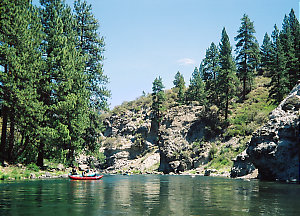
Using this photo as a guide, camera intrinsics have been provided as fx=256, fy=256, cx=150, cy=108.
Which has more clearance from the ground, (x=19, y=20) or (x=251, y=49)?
(x=251, y=49)

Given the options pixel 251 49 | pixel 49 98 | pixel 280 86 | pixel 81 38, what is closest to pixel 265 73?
pixel 251 49

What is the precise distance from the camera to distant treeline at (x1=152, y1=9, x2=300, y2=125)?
5200cm

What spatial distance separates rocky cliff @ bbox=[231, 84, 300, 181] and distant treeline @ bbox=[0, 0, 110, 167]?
20295 mm

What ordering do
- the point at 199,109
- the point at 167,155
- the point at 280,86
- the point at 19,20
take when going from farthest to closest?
the point at 199,109
the point at 167,155
the point at 280,86
the point at 19,20

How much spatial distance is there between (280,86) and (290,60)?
22.3ft

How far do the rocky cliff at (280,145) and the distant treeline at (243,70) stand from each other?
22766mm

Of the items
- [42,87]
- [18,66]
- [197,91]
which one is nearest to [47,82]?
[42,87]

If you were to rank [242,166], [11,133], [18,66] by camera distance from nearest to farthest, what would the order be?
[18,66]
[11,133]
[242,166]

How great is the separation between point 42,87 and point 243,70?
5170 cm

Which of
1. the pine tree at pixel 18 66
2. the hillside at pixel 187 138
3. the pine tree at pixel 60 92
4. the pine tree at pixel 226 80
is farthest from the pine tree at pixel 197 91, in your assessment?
the pine tree at pixel 18 66

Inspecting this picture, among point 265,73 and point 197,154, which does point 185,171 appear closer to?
point 197,154

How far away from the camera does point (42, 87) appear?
1080 inches

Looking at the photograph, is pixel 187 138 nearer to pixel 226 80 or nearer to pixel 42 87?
pixel 226 80

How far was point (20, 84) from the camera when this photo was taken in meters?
23.1
